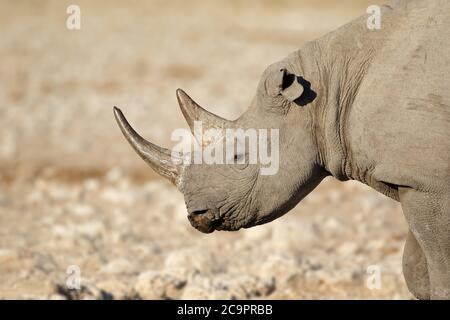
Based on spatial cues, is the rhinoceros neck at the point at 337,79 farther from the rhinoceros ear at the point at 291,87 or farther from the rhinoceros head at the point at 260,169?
the rhinoceros ear at the point at 291,87

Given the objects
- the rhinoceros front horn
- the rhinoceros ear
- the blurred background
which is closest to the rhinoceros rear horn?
the rhinoceros front horn

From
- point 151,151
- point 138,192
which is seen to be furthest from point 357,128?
point 138,192

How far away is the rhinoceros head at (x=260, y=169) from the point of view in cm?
562

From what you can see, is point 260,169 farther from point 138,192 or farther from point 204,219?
point 138,192

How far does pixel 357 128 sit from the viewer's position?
17.9ft

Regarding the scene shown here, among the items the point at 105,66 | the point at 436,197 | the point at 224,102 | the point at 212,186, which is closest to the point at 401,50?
the point at 436,197

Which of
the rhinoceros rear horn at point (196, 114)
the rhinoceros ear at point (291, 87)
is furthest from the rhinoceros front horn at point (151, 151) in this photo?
the rhinoceros ear at point (291, 87)

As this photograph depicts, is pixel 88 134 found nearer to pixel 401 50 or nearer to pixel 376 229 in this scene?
pixel 376 229

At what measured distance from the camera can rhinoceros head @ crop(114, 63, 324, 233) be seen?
562 cm

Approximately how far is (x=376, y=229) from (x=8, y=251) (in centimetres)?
377

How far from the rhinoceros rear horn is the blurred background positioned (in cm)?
181

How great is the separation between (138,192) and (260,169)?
592 centimetres

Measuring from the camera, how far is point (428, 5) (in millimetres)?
5496

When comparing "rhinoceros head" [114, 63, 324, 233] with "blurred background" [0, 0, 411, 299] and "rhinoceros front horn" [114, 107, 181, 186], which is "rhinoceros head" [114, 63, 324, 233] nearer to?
"rhinoceros front horn" [114, 107, 181, 186]
